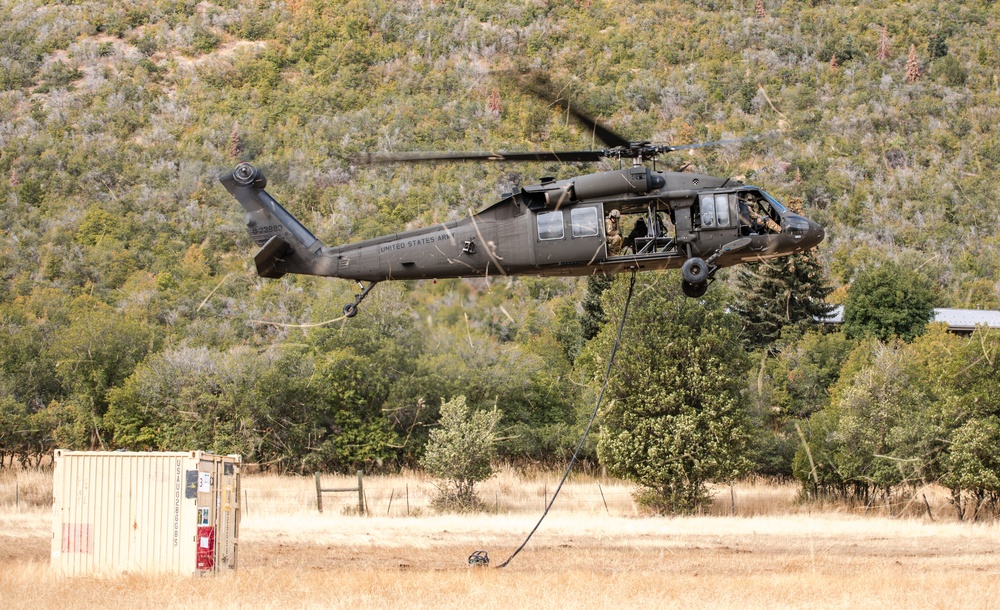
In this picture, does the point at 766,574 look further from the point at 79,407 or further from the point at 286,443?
the point at 79,407

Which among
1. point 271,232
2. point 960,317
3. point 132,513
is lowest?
point 132,513

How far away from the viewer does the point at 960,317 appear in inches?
2955

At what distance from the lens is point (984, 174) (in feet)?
406

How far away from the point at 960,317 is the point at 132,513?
69.4m

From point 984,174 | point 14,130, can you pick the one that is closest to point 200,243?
point 14,130

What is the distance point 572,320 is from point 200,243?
4467cm

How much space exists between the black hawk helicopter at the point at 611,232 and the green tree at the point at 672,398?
18.4 metres

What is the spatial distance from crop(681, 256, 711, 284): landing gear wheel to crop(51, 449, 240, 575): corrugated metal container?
366 inches

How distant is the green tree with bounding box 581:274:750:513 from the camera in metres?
37.1

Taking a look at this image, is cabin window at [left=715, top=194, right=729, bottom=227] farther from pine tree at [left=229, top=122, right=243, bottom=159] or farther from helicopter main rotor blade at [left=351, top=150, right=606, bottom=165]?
pine tree at [left=229, top=122, right=243, bottom=159]

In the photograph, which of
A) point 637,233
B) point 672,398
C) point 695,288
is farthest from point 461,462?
point 695,288

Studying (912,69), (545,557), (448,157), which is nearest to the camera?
(448,157)

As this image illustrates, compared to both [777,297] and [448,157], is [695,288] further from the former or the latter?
[777,297]

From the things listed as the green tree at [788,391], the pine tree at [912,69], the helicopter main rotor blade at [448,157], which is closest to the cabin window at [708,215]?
the helicopter main rotor blade at [448,157]
